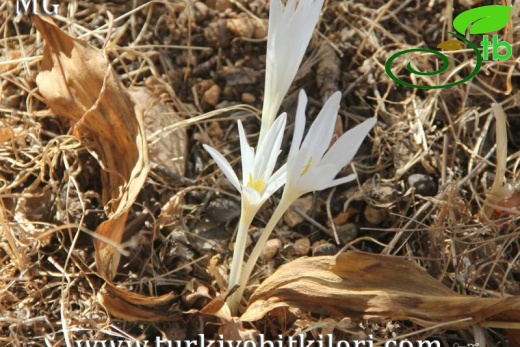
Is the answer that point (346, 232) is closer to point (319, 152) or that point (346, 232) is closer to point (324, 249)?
point (324, 249)

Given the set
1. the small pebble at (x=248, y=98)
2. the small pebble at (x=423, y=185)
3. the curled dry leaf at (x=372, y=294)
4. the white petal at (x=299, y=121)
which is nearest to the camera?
the white petal at (x=299, y=121)

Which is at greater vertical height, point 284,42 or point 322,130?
point 284,42

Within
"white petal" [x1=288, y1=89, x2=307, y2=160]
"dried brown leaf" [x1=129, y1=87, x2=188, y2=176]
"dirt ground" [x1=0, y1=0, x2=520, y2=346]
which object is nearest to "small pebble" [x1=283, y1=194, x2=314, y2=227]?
"dirt ground" [x1=0, y1=0, x2=520, y2=346]

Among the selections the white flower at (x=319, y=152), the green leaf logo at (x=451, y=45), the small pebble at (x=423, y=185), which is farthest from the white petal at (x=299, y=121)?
the green leaf logo at (x=451, y=45)

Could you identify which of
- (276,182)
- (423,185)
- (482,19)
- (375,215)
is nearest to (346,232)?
(375,215)

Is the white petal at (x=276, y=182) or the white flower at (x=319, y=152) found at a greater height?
the white flower at (x=319, y=152)

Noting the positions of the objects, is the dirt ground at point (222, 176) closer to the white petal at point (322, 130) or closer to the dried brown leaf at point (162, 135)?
the dried brown leaf at point (162, 135)
